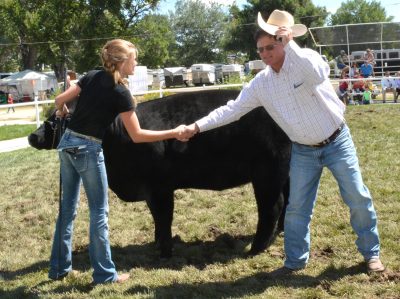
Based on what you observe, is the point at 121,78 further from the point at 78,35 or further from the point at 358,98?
the point at 78,35

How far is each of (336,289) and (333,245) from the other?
1142 mm

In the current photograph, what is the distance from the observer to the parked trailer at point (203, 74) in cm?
5325

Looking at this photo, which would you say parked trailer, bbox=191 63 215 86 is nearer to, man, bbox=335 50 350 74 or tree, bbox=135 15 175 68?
tree, bbox=135 15 175 68

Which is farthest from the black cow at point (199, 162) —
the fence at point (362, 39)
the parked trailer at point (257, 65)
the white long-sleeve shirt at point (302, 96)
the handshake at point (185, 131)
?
the fence at point (362, 39)

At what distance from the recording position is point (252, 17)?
60656 millimetres

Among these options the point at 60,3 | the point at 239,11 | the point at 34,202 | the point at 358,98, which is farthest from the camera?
the point at 239,11

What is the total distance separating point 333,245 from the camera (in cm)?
505

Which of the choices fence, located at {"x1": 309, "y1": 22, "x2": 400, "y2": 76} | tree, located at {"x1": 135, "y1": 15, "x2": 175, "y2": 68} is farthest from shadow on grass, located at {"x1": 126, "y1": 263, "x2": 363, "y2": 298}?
tree, located at {"x1": 135, "y1": 15, "x2": 175, "y2": 68}

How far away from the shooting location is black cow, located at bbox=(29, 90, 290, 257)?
5.05 meters

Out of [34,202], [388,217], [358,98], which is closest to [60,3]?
[358,98]

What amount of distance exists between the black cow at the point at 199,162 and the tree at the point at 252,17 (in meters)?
53.8

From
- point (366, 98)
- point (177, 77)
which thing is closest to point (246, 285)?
point (366, 98)

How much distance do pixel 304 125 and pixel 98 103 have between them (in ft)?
5.18

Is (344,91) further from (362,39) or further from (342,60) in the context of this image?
(362,39)
